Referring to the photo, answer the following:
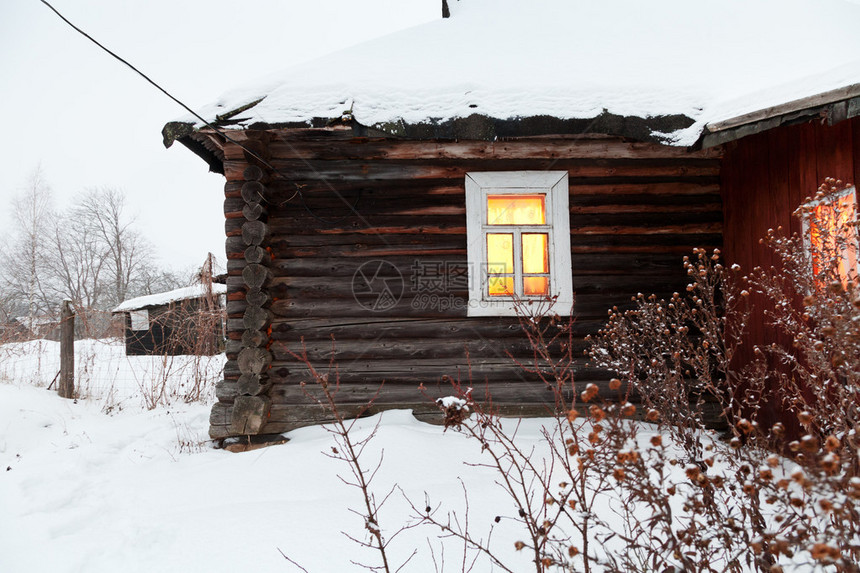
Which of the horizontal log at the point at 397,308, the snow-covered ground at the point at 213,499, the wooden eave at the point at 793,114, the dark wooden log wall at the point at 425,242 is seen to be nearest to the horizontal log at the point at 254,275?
the dark wooden log wall at the point at 425,242

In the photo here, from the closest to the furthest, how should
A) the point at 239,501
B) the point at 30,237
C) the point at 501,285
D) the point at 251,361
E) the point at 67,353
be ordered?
the point at 239,501 < the point at 251,361 < the point at 501,285 < the point at 67,353 < the point at 30,237

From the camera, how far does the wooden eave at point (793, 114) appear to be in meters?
2.87

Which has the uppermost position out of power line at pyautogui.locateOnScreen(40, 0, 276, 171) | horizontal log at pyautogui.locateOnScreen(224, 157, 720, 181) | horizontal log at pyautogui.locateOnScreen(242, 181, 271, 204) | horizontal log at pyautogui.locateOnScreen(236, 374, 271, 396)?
power line at pyautogui.locateOnScreen(40, 0, 276, 171)

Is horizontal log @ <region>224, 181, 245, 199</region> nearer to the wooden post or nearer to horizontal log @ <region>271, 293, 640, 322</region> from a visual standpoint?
horizontal log @ <region>271, 293, 640, 322</region>

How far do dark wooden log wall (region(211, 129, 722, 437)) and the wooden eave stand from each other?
82 centimetres

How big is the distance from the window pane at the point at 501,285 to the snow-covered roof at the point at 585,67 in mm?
1551

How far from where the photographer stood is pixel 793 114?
317 cm

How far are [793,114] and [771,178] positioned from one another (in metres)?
0.89

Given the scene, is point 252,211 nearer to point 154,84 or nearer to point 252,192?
point 252,192

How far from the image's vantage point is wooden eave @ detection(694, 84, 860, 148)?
2.87m

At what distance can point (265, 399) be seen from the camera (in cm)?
421

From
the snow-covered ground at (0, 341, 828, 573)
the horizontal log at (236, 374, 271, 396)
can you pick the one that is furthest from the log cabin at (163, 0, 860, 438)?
the snow-covered ground at (0, 341, 828, 573)

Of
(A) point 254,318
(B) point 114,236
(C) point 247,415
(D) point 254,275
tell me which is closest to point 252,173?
(D) point 254,275

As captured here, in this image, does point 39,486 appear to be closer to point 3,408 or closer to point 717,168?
point 3,408
